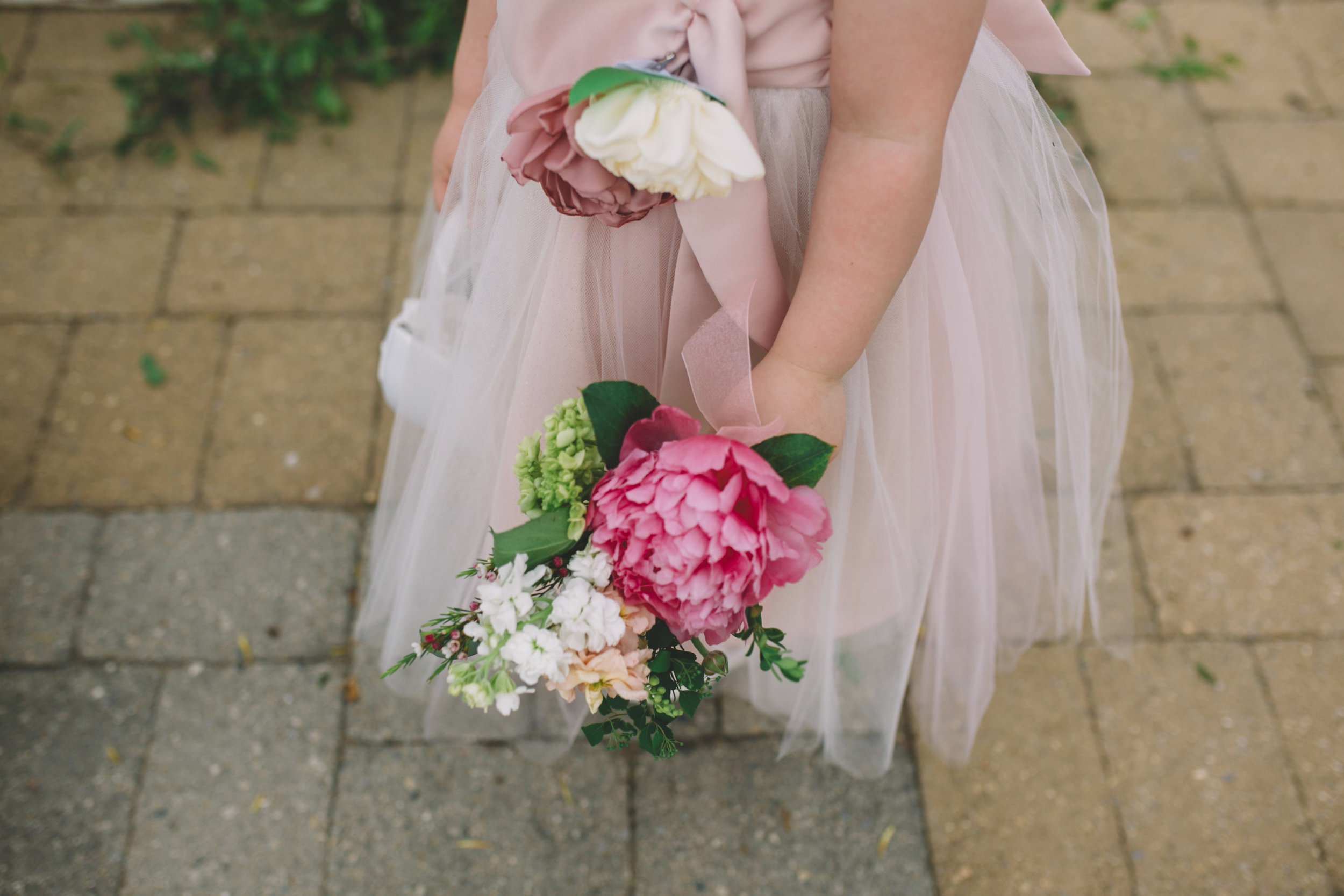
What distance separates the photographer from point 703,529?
71cm

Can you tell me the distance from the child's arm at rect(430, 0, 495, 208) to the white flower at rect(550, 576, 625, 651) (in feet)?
2.06

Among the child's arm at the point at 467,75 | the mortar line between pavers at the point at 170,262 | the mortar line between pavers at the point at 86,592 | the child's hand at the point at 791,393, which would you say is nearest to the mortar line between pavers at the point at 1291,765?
the child's hand at the point at 791,393

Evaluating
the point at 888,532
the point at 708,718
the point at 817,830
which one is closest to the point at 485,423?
the point at 888,532

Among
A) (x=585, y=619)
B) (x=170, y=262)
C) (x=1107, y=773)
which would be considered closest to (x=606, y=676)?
(x=585, y=619)

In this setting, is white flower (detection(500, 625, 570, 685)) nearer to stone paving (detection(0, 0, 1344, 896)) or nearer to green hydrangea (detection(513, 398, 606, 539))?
green hydrangea (detection(513, 398, 606, 539))

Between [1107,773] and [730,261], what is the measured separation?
118 cm

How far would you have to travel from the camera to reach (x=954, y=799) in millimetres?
1490

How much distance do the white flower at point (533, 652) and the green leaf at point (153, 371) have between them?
4.84 feet

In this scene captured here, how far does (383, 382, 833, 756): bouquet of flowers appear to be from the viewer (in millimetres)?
721

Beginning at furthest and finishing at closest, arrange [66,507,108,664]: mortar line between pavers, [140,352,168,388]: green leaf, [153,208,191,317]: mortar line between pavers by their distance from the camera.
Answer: [153,208,191,317]: mortar line between pavers → [140,352,168,388]: green leaf → [66,507,108,664]: mortar line between pavers

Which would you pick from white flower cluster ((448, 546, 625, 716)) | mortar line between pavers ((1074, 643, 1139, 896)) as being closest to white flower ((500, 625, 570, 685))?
white flower cluster ((448, 546, 625, 716))

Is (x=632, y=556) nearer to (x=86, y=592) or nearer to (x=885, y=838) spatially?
(x=885, y=838)

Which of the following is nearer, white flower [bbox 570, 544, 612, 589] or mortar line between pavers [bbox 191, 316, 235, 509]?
white flower [bbox 570, 544, 612, 589]

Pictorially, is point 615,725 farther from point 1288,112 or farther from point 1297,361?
point 1288,112
